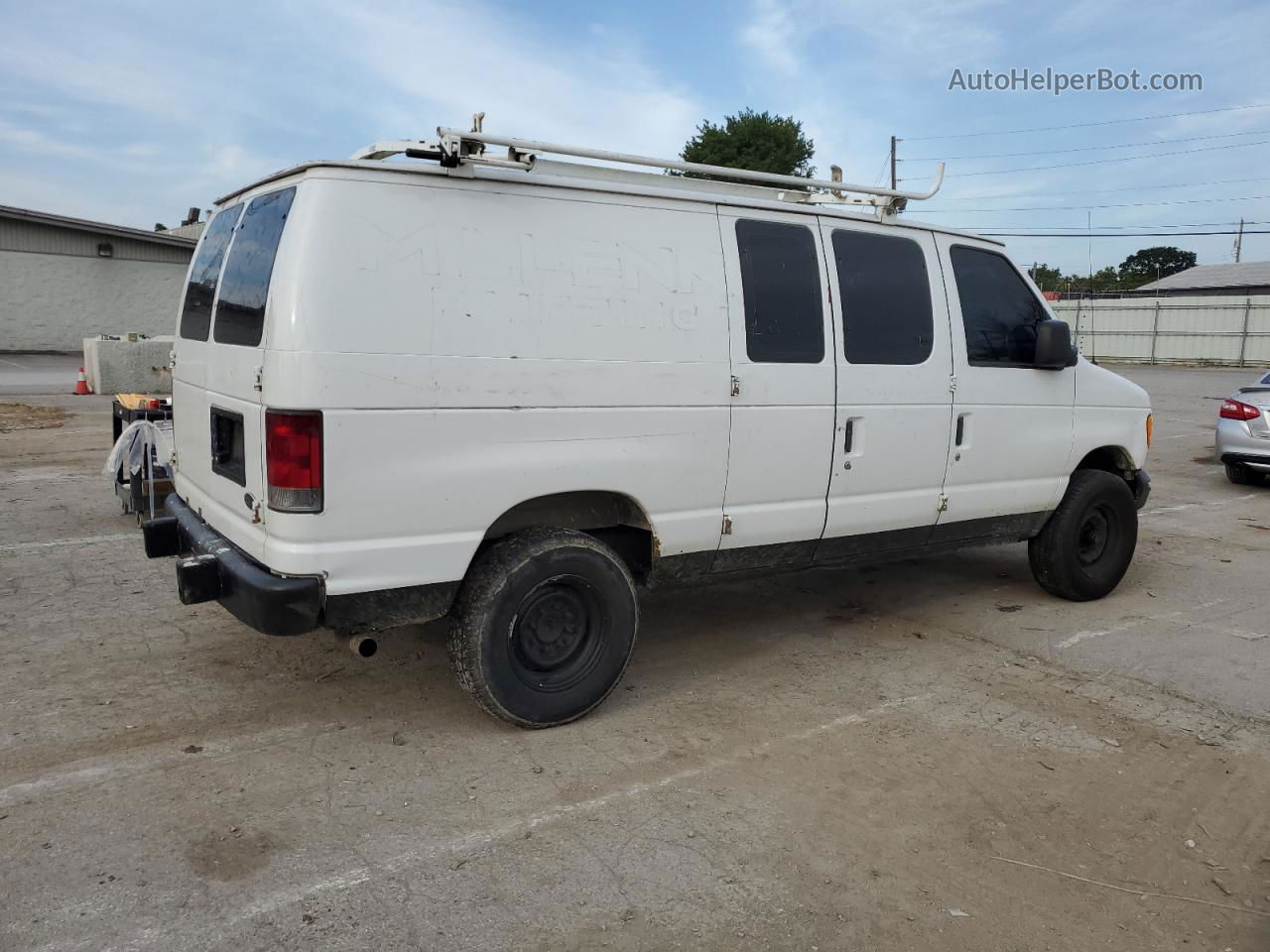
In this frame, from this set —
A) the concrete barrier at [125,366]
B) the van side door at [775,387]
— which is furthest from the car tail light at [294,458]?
the concrete barrier at [125,366]

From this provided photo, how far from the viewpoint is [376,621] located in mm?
3680

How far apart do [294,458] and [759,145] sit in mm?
45238

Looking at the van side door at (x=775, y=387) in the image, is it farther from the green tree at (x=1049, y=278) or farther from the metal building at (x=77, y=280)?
the green tree at (x=1049, y=278)

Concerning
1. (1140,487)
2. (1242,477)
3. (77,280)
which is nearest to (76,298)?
(77,280)

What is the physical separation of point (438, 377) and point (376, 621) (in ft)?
3.13

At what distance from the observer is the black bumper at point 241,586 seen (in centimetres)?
348

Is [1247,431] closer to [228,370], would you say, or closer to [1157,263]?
[228,370]

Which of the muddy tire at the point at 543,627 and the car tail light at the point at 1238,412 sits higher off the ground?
the car tail light at the point at 1238,412

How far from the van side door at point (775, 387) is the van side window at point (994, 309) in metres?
1.11

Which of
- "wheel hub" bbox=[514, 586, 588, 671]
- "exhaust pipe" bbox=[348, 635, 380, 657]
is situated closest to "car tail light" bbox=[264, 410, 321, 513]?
"exhaust pipe" bbox=[348, 635, 380, 657]

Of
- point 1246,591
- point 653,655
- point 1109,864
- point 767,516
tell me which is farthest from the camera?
point 1246,591

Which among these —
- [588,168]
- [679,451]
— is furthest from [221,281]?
[679,451]

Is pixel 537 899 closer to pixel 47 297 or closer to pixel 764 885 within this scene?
pixel 764 885

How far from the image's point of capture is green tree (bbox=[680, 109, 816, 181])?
148 feet
